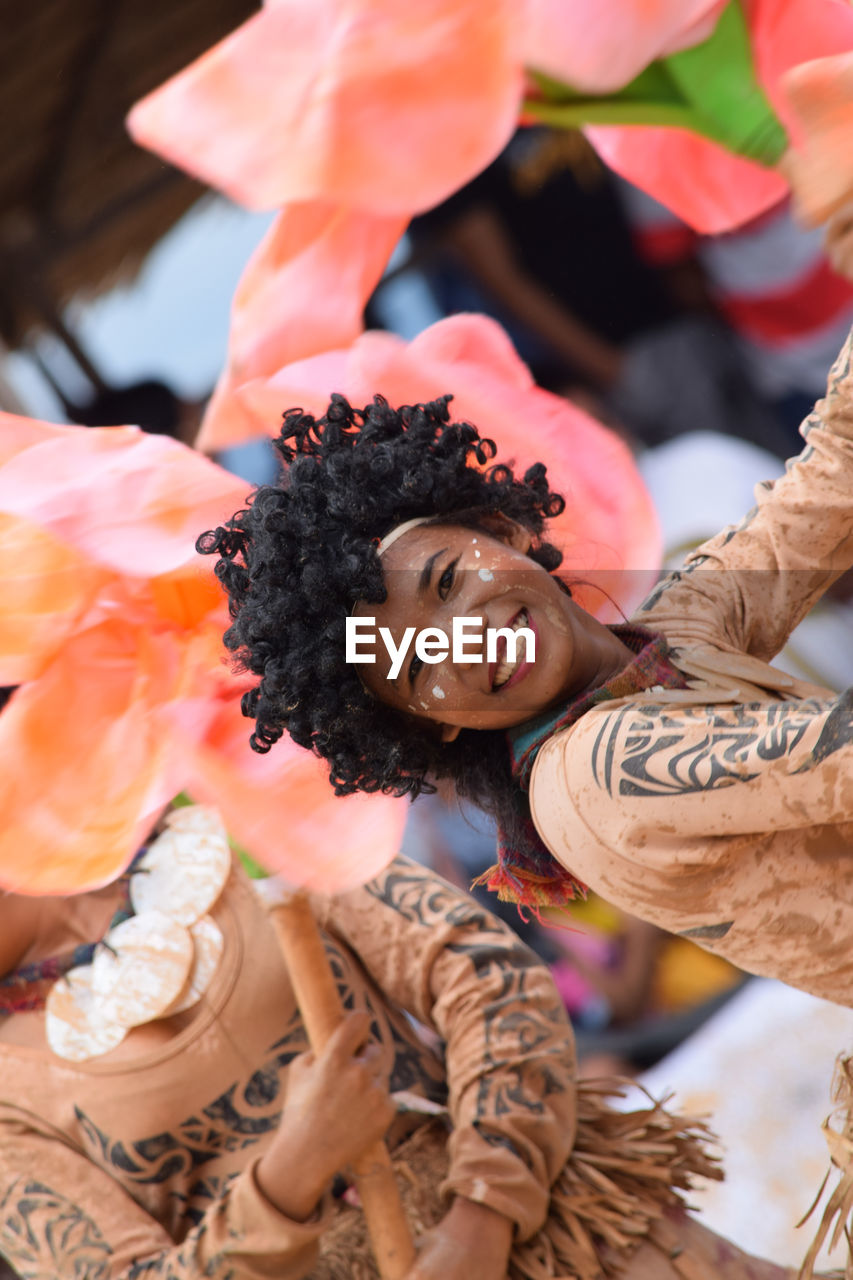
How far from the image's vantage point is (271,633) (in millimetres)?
677

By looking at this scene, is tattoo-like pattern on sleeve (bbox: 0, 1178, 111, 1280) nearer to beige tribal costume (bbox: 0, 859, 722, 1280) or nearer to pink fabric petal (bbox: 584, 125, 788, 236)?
beige tribal costume (bbox: 0, 859, 722, 1280)

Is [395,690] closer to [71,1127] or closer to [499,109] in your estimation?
[499,109]

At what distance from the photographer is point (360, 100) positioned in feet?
2.50

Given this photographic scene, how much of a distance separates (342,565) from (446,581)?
0.21 ft

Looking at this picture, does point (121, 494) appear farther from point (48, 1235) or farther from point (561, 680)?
point (48, 1235)

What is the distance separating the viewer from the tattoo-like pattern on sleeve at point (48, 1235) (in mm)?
869

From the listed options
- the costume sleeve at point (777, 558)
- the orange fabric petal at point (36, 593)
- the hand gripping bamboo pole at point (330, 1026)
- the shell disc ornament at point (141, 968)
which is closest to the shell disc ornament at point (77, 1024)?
the shell disc ornament at point (141, 968)

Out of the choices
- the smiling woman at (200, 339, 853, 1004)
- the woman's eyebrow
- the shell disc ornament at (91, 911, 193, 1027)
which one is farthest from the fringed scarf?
the shell disc ornament at (91, 911, 193, 1027)

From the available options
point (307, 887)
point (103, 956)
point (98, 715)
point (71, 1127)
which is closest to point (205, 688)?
point (98, 715)

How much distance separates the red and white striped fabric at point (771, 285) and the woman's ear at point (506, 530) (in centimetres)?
71

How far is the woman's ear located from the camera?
2.43 feet

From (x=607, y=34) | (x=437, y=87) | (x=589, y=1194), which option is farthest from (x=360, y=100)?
(x=589, y=1194)

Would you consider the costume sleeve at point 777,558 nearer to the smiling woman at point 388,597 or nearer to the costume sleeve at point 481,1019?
the smiling woman at point 388,597

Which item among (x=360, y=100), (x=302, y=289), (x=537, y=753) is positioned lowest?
(x=537, y=753)
